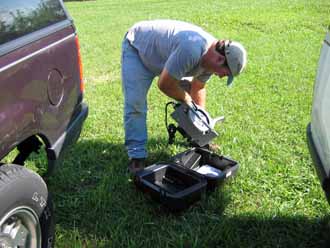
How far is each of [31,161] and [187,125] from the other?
4.41 feet

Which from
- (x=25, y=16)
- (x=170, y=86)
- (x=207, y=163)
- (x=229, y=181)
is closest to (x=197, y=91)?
(x=207, y=163)

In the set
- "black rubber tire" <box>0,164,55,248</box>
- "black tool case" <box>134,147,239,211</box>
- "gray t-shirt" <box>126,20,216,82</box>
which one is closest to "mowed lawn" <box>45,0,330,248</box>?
"black tool case" <box>134,147,239,211</box>

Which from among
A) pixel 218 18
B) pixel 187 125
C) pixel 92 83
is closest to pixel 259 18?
pixel 218 18

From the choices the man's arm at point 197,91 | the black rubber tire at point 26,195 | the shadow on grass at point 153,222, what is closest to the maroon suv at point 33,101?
the black rubber tire at point 26,195

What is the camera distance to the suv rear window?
201 centimetres

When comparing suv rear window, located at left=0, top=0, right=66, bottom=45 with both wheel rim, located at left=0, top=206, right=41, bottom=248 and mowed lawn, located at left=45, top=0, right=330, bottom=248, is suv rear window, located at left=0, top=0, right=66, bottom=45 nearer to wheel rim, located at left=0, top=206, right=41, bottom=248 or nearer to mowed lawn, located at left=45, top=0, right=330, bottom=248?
wheel rim, located at left=0, top=206, right=41, bottom=248

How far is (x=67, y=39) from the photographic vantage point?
2541 mm

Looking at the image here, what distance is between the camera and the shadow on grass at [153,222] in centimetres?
246

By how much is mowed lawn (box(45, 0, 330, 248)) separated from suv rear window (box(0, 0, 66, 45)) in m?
1.22

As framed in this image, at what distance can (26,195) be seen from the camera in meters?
1.89

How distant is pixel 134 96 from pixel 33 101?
44.8 inches

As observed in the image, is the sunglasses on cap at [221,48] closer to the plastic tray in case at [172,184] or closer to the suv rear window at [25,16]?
the plastic tray in case at [172,184]

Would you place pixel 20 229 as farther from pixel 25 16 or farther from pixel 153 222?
pixel 25 16

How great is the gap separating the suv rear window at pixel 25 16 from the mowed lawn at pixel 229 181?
4.01 ft
